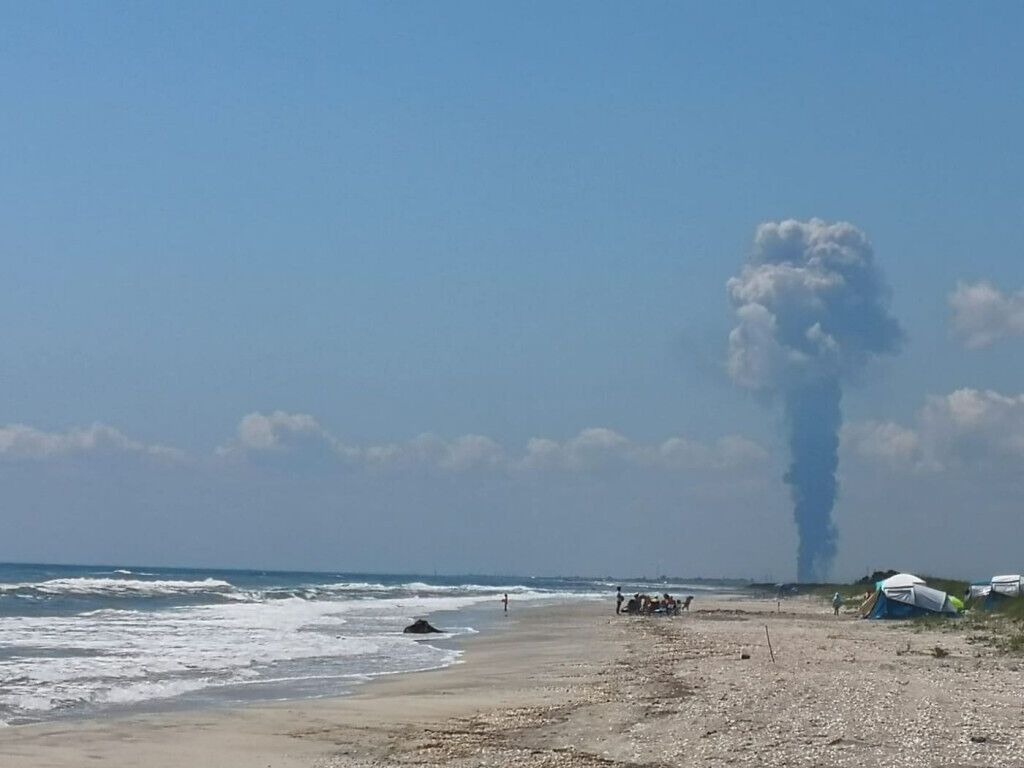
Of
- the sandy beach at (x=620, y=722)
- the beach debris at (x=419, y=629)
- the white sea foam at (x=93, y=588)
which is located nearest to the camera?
the sandy beach at (x=620, y=722)

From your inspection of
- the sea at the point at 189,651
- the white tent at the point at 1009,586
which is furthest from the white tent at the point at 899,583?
the sea at the point at 189,651

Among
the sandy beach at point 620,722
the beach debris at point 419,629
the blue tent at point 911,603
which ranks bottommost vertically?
the beach debris at point 419,629

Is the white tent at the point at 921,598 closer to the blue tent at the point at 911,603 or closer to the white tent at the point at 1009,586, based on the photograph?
the blue tent at the point at 911,603

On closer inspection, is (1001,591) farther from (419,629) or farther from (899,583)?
(419,629)

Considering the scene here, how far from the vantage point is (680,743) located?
14.6 m

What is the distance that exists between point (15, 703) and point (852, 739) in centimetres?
1309

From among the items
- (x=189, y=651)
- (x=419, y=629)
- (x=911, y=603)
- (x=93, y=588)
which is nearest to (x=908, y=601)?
(x=911, y=603)

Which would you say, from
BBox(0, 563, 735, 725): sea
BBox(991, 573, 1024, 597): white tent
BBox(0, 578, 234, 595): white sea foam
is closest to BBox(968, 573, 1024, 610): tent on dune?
BBox(991, 573, 1024, 597): white tent

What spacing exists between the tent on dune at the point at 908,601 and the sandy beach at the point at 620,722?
66.8 feet

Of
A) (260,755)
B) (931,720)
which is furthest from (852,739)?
(260,755)

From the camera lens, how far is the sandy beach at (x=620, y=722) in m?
14.1

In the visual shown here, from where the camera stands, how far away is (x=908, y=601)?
47.5m

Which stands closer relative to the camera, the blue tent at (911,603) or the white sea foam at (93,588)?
the blue tent at (911,603)

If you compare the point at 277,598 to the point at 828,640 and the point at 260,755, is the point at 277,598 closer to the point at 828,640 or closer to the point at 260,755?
the point at 828,640
